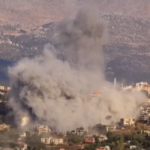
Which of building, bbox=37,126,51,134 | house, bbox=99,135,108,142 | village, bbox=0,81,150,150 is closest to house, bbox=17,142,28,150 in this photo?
village, bbox=0,81,150,150

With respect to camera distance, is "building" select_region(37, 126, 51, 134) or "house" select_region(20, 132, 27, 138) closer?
"house" select_region(20, 132, 27, 138)

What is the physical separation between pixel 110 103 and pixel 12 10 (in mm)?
76511

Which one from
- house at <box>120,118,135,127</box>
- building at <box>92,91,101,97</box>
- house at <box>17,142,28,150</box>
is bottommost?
house at <box>17,142,28,150</box>

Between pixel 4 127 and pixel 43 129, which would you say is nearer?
pixel 43 129

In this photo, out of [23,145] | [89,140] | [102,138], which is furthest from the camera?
[102,138]

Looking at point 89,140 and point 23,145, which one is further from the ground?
point 89,140

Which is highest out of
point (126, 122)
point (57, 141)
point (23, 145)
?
point (126, 122)

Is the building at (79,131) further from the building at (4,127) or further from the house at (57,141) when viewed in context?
the building at (4,127)

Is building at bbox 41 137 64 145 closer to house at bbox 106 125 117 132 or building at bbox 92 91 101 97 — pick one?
house at bbox 106 125 117 132

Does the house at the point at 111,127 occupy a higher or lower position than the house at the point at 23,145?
higher

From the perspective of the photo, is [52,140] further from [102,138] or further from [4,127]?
[4,127]

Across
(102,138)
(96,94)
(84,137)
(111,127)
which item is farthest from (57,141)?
(96,94)

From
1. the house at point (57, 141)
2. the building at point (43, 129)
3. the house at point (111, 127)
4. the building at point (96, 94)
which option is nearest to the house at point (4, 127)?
the building at point (43, 129)

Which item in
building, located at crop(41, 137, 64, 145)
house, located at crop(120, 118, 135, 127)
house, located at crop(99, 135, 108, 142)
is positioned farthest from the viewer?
house, located at crop(120, 118, 135, 127)
